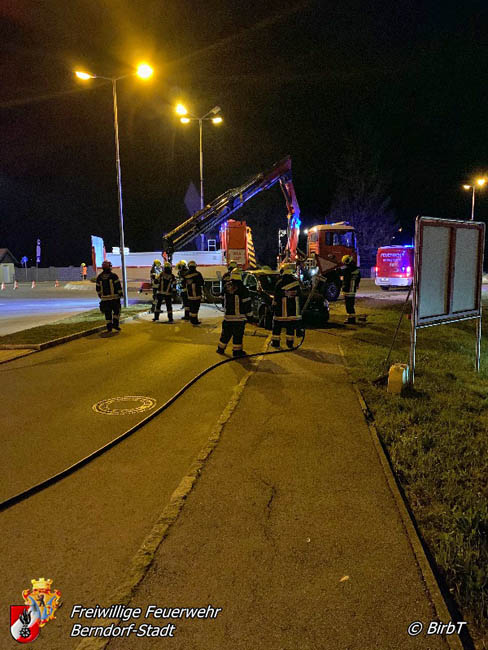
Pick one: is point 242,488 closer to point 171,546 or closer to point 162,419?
point 171,546

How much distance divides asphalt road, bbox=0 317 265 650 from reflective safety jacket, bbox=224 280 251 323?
2.96ft

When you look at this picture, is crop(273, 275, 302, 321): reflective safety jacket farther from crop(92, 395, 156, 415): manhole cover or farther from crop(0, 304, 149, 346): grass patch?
crop(0, 304, 149, 346): grass patch

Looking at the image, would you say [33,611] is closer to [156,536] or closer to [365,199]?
[156,536]

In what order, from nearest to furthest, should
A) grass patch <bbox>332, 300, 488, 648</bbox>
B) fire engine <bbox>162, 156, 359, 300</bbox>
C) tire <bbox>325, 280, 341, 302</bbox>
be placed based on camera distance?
grass patch <bbox>332, 300, 488, 648</bbox>, fire engine <bbox>162, 156, 359, 300</bbox>, tire <bbox>325, 280, 341, 302</bbox>

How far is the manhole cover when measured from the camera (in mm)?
6160

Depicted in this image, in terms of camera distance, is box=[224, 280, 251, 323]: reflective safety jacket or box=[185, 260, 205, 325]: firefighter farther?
box=[185, 260, 205, 325]: firefighter

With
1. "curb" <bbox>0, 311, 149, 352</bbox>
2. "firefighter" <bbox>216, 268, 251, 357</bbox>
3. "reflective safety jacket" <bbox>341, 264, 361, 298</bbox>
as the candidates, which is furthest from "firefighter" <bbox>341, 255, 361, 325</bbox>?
"curb" <bbox>0, 311, 149, 352</bbox>

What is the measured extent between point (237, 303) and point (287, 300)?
1.18 meters

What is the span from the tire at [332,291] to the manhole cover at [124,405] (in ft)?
46.9

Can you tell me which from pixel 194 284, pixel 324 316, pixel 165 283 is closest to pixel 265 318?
pixel 324 316

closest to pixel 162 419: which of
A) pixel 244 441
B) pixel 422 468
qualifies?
pixel 244 441

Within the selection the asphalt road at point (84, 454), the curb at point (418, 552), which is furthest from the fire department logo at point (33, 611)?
the curb at point (418, 552)

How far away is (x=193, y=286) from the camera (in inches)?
531

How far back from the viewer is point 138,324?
14438 mm
